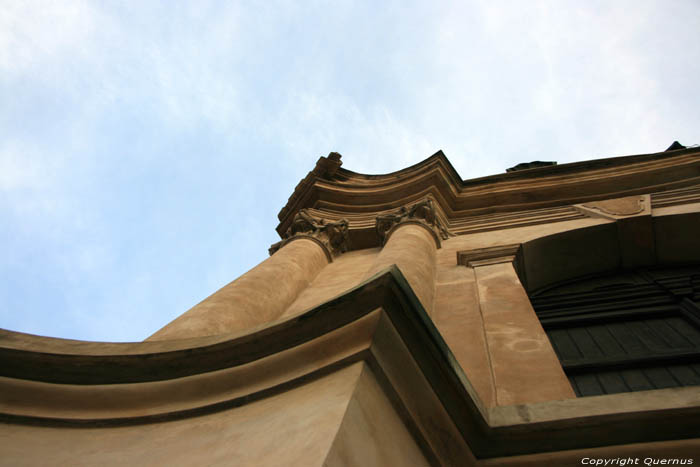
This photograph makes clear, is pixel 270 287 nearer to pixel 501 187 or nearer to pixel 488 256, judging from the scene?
pixel 488 256

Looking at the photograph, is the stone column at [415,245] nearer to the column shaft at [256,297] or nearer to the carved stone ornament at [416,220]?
the carved stone ornament at [416,220]

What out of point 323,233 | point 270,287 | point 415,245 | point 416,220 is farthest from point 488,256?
point 323,233

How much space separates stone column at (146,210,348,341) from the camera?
14.5 feet

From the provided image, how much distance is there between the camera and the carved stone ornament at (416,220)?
25.1 feet

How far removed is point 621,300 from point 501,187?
4.05 m

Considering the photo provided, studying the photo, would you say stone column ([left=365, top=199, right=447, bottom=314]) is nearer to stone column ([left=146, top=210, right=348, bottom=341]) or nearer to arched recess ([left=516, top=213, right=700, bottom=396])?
stone column ([left=146, top=210, right=348, bottom=341])

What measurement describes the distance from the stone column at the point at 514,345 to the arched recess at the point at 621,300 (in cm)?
55

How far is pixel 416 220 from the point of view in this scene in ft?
25.0

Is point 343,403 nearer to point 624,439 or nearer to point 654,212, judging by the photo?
point 624,439

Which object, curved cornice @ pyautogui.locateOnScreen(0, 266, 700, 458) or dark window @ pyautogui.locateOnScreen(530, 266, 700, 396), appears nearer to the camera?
curved cornice @ pyautogui.locateOnScreen(0, 266, 700, 458)

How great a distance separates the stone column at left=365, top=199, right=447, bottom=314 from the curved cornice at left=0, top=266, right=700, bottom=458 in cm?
218

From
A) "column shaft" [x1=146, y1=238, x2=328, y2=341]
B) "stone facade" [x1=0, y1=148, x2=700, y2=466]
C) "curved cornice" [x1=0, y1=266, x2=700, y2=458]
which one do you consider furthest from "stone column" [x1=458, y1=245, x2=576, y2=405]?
"column shaft" [x1=146, y1=238, x2=328, y2=341]

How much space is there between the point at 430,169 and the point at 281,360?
7.33m

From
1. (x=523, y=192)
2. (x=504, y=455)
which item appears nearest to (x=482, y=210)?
(x=523, y=192)
